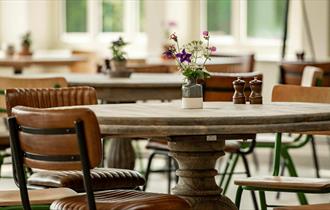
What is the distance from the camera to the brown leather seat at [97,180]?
4410 millimetres

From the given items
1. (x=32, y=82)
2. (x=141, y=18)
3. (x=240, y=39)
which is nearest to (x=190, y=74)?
(x=32, y=82)

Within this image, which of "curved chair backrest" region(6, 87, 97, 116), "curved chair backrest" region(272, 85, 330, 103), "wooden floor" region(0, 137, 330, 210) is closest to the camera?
"curved chair backrest" region(6, 87, 97, 116)

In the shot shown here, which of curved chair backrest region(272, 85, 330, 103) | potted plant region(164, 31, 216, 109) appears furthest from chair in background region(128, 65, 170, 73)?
potted plant region(164, 31, 216, 109)

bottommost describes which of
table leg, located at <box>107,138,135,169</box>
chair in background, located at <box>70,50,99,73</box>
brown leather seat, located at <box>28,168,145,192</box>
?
table leg, located at <box>107,138,135,169</box>

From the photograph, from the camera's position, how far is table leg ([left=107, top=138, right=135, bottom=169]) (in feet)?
21.0

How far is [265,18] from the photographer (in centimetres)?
1069

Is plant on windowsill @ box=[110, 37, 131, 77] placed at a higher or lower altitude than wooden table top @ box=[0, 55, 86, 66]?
higher

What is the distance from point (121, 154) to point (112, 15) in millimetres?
6574

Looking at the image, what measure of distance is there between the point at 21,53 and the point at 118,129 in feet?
22.0

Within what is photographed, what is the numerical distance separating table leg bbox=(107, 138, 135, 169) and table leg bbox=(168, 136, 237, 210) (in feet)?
7.52

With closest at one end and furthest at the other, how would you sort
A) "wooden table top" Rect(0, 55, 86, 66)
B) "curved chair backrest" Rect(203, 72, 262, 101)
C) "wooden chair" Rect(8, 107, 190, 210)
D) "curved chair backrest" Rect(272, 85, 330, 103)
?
"wooden chair" Rect(8, 107, 190, 210), "curved chair backrest" Rect(272, 85, 330, 103), "curved chair backrest" Rect(203, 72, 262, 101), "wooden table top" Rect(0, 55, 86, 66)

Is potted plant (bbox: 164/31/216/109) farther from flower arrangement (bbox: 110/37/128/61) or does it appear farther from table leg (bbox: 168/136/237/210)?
flower arrangement (bbox: 110/37/128/61)

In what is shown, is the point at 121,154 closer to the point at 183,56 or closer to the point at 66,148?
the point at 183,56

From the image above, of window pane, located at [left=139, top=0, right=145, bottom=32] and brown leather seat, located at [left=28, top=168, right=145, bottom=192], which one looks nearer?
brown leather seat, located at [left=28, top=168, right=145, bottom=192]
